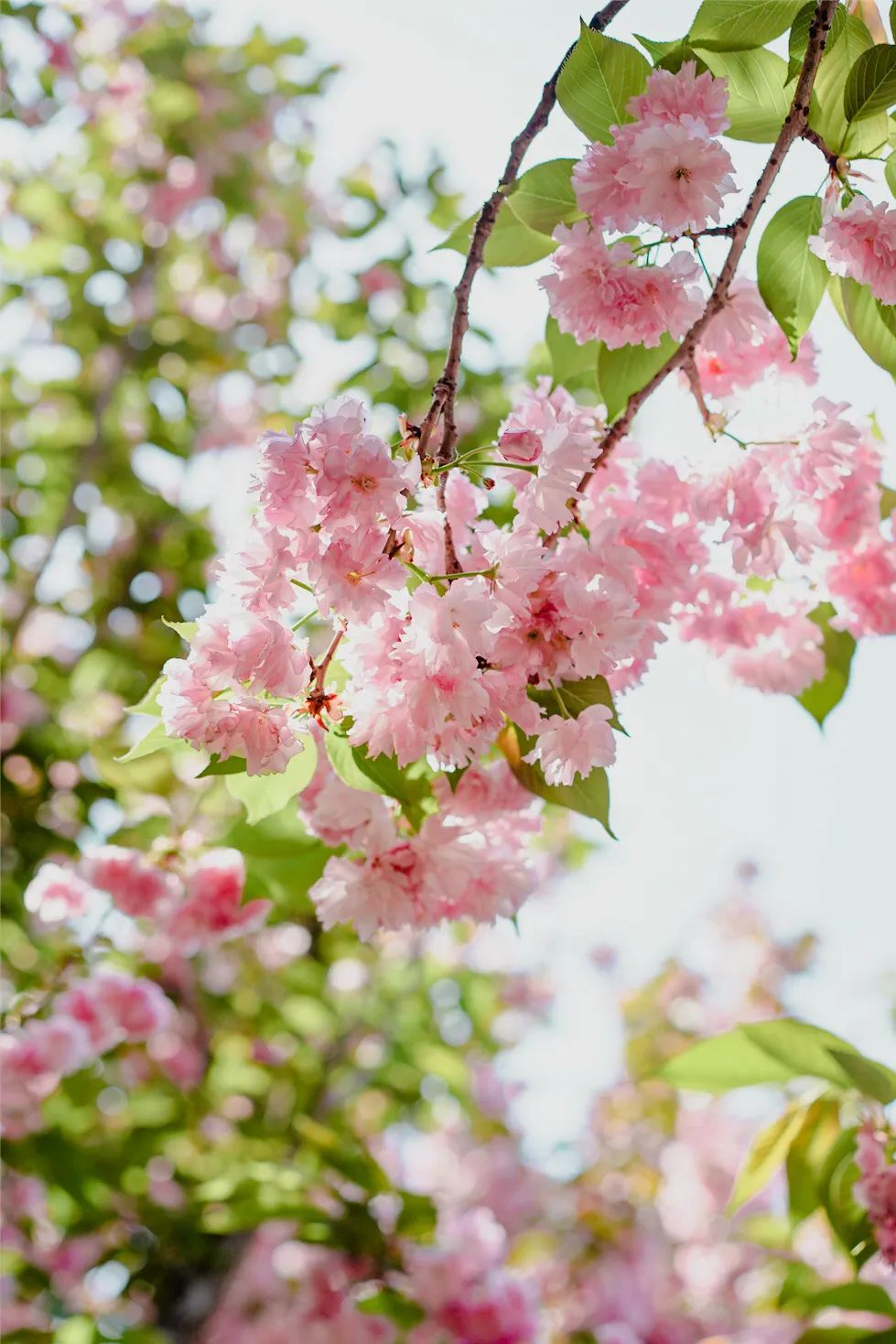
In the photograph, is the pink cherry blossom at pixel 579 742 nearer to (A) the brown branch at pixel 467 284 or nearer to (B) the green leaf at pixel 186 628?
(A) the brown branch at pixel 467 284

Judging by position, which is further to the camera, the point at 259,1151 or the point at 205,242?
the point at 205,242

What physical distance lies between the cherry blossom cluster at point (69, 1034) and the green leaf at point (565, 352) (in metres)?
1.48

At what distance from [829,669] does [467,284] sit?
584 millimetres

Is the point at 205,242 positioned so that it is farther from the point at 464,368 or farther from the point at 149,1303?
the point at 149,1303

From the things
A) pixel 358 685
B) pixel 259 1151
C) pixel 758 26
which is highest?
pixel 758 26

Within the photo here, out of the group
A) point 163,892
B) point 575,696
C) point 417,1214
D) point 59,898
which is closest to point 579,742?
point 575,696

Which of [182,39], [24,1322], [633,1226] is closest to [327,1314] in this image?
[24,1322]

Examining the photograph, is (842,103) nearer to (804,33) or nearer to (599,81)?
(804,33)

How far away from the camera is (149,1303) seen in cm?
241

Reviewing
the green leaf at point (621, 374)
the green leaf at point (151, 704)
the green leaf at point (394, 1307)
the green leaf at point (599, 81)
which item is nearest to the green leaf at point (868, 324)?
the green leaf at point (621, 374)

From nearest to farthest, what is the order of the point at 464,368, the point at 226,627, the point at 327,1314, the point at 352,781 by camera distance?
the point at 226,627 < the point at 352,781 < the point at 327,1314 < the point at 464,368

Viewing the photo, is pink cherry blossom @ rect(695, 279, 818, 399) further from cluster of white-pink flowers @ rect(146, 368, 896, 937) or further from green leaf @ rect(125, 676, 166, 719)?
green leaf @ rect(125, 676, 166, 719)

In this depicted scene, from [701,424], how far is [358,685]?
0.45 metres

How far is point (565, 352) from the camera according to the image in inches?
42.7
